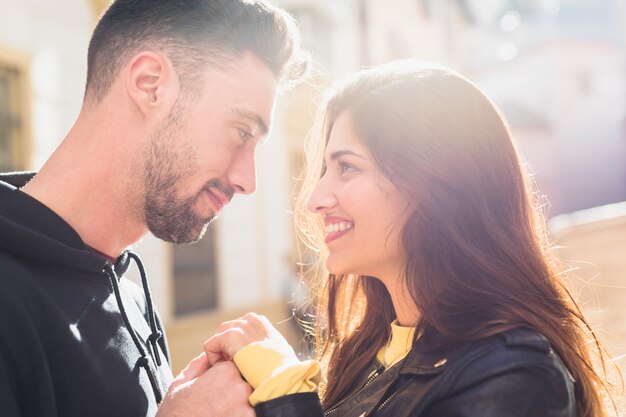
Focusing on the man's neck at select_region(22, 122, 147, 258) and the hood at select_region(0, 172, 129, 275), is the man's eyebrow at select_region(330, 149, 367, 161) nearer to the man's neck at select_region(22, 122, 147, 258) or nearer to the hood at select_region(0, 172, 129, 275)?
the man's neck at select_region(22, 122, 147, 258)

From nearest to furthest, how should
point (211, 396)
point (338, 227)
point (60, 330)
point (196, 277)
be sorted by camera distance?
1. point (60, 330)
2. point (211, 396)
3. point (338, 227)
4. point (196, 277)

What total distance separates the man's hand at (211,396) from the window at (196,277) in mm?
7226

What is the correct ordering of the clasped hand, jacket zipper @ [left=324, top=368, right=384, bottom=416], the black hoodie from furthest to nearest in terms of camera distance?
jacket zipper @ [left=324, top=368, right=384, bottom=416] < the clasped hand < the black hoodie

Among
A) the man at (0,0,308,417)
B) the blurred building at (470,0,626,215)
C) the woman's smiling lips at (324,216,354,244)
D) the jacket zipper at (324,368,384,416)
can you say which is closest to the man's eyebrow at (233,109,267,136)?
the man at (0,0,308,417)

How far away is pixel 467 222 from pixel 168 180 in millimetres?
975

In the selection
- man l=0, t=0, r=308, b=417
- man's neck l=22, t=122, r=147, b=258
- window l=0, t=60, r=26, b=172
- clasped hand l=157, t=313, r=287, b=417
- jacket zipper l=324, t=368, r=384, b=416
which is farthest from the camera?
window l=0, t=60, r=26, b=172

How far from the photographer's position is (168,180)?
7.31 ft

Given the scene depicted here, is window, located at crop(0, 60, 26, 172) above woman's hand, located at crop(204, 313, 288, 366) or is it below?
above

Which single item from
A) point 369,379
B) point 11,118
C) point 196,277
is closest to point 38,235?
point 369,379

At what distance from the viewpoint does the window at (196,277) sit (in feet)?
30.2

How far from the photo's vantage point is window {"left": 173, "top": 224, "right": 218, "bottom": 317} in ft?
30.2

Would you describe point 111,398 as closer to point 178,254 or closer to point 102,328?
point 102,328

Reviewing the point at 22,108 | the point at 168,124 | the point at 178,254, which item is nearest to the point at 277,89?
the point at 168,124

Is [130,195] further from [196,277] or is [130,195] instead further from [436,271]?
[196,277]
